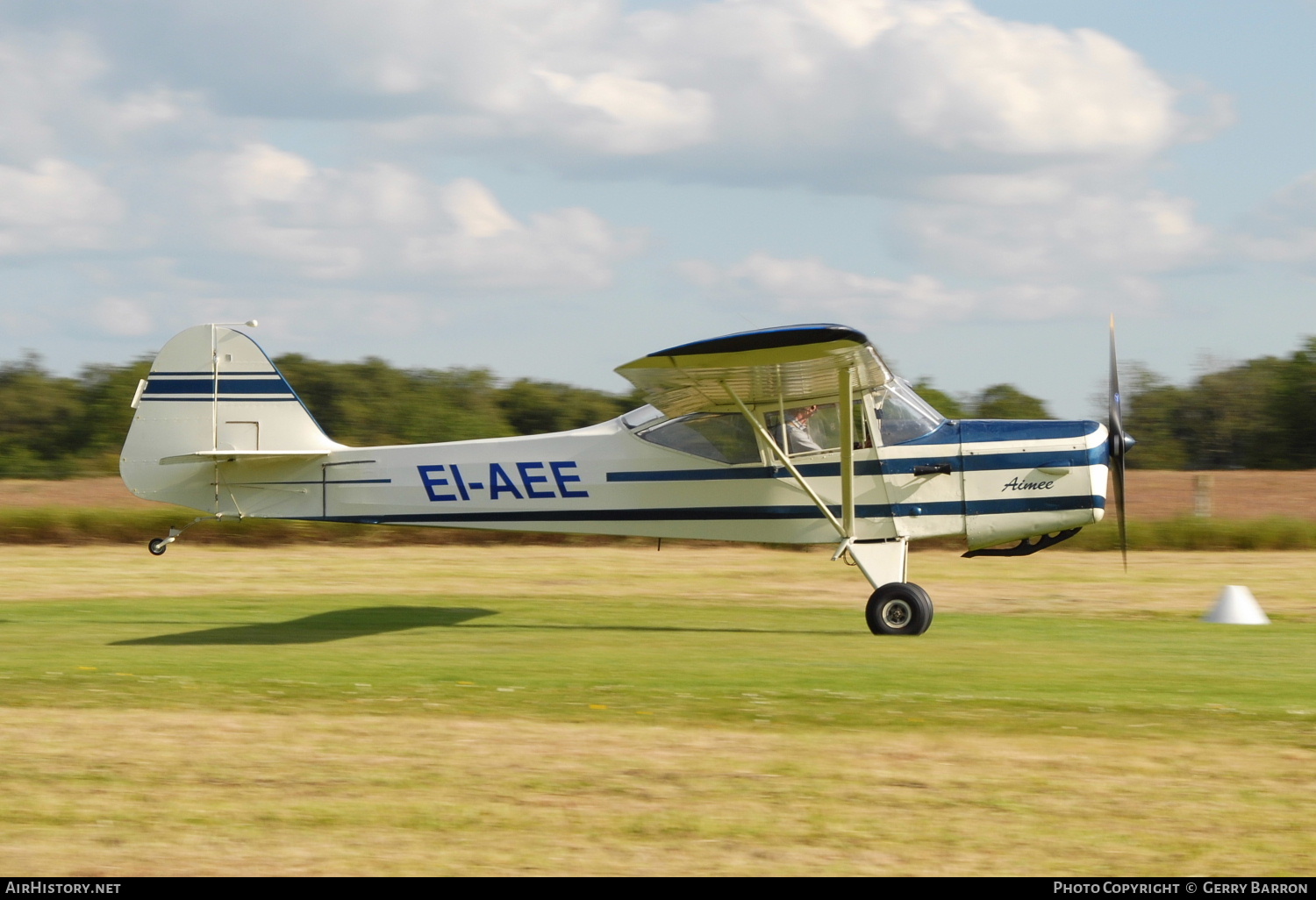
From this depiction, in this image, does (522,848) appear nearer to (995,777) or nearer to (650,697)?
(995,777)

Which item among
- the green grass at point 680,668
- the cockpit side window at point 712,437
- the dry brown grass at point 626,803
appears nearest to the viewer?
the dry brown grass at point 626,803

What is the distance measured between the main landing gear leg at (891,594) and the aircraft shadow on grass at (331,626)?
3959 millimetres

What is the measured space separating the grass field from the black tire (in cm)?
32

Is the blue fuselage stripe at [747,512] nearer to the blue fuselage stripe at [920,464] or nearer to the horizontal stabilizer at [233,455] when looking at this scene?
the blue fuselage stripe at [920,464]

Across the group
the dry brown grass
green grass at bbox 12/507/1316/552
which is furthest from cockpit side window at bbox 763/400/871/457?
green grass at bbox 12/507/1316/552

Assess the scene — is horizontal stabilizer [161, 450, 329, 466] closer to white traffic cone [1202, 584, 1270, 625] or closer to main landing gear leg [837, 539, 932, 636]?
main landing gear leg [837, 539, 932, 636]

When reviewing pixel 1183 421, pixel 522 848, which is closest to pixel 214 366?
pixel 522 848

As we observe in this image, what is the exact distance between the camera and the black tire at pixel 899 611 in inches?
417

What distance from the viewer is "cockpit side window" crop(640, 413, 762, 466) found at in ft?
37.1

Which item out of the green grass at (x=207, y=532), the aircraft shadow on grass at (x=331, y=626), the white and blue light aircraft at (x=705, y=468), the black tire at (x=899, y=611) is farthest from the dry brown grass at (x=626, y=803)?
the green grass at (x=207, y=532)

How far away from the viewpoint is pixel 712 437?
11383 millimetres

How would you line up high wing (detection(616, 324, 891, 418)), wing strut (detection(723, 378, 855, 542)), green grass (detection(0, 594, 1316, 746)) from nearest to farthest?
1. green grass (detection(0, 594, 1316, 746))
2. high wing (detection(616, 324, 891, 418))
3. wing strut (detection(723, 378, 855, 542))

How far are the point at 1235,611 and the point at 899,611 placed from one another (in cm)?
354

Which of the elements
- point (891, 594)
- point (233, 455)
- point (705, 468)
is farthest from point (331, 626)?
point (891, 594)
